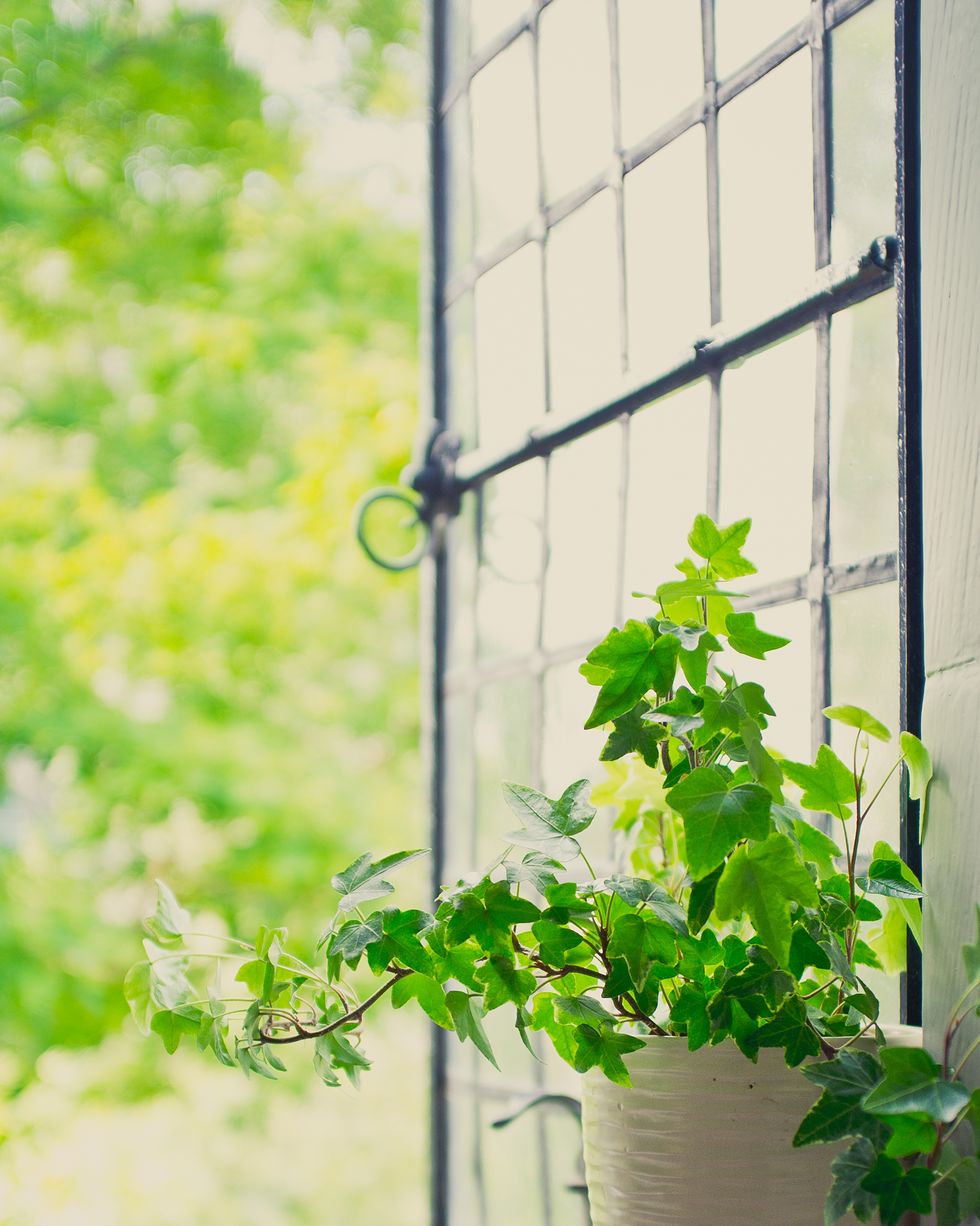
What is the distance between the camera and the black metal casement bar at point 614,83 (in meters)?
0.91

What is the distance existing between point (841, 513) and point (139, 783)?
9.11ft

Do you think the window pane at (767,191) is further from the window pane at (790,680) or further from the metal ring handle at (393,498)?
the metal ring handle at (393,498)

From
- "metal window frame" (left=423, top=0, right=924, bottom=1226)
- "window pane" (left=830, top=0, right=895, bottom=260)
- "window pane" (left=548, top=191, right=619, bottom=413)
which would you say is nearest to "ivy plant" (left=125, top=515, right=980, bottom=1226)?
"metal window frame" (left=423, top=0, right=924, bottom=1226)

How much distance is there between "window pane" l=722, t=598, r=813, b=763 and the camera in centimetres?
90

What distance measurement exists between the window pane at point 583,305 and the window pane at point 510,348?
0.03 meters

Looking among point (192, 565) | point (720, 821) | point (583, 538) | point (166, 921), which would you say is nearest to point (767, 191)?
point (583, 538)

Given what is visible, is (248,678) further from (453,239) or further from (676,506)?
(676,506)

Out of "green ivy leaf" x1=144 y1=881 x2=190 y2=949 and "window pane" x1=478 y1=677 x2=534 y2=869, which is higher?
"window pane" x1=478 y1=677 x2=534 y2=869

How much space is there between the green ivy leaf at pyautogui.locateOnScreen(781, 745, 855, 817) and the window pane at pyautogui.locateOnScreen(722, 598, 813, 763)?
0.71 ft

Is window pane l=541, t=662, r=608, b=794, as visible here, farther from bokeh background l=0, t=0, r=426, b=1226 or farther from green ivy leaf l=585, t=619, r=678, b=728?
bokeh background l=0, t=0, r=426, b=1226

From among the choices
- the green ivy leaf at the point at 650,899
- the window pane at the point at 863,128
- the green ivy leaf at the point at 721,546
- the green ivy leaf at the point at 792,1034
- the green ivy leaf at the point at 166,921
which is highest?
the window pane at the point at 863,128

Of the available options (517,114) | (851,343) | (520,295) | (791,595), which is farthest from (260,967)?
(517,114)

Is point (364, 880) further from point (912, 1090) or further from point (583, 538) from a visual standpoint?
point (583, 538)

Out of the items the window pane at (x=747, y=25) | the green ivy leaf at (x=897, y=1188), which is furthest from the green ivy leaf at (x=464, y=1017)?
the window pane at (x=747, y=25)
